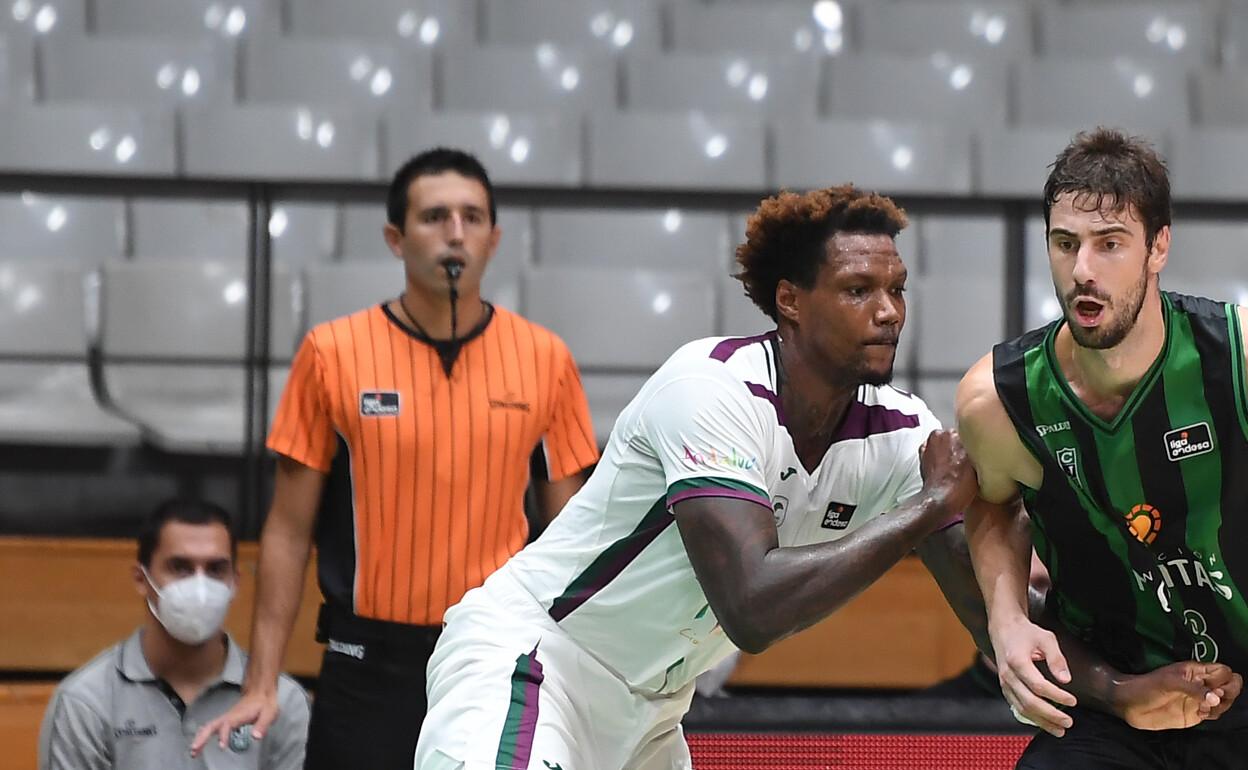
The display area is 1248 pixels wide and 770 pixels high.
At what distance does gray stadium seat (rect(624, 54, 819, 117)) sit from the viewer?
7.52 metres

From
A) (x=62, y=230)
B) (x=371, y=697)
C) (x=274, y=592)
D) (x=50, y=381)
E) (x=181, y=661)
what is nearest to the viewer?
(x=371, y=697)

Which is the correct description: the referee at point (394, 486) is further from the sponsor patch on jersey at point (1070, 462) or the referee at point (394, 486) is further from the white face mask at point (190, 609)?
the sponsor patch on jersey at point (1070, 462)

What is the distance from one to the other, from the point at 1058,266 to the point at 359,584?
1878mm

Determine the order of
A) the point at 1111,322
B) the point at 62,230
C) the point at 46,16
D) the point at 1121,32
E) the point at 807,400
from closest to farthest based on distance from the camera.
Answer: the point at 1111,322, the point at 807,400, the point at 62,230, the point at 46,16, the point at 1121,32

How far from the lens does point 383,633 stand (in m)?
3.96

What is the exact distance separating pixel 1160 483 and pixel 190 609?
258 centimetres

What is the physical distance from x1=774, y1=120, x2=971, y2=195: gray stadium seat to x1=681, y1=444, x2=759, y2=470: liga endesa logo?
421 centimetres

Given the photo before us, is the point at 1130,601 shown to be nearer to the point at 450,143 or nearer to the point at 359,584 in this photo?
the point at 359,584

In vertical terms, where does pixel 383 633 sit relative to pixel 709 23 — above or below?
below

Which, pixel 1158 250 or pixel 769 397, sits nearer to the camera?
pixel 1158 250

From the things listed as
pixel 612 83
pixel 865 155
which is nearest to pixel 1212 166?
pixel 865 155

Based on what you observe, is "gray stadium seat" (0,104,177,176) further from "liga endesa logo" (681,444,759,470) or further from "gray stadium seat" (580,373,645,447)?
"liga endesa logo" (681,444,759,470)

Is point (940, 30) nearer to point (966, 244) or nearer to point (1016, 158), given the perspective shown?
point (1016, 158)

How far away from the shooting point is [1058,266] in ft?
9.22
